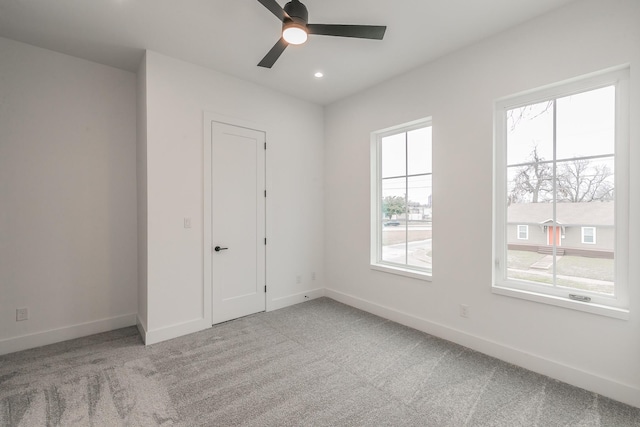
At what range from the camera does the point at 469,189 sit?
2.79 meters

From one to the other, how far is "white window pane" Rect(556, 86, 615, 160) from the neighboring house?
440 millimetres

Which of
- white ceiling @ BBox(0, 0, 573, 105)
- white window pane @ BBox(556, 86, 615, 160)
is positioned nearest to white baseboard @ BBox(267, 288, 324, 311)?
white ceiling @ BBox(0, 0, 573, 105)

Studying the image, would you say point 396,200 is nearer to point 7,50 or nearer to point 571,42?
point 571,42

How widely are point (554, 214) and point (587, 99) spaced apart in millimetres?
942

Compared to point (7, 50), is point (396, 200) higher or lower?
lower

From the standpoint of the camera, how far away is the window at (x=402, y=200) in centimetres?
331

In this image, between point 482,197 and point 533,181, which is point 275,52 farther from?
point 533,181

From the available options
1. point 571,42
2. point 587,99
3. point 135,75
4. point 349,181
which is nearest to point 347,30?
point 571,42

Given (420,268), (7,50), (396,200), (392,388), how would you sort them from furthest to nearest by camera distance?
(396,200)
(420,268)
(7,50)
(392,388)

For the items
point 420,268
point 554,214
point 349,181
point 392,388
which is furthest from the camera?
point 349,181

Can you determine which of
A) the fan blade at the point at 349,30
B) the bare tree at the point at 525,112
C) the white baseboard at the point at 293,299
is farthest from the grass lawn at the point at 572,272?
the white baseboard at the point at 293,299

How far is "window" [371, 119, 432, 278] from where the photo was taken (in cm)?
331

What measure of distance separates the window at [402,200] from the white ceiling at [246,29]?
2.72 feet

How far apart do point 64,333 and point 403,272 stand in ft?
12.3
